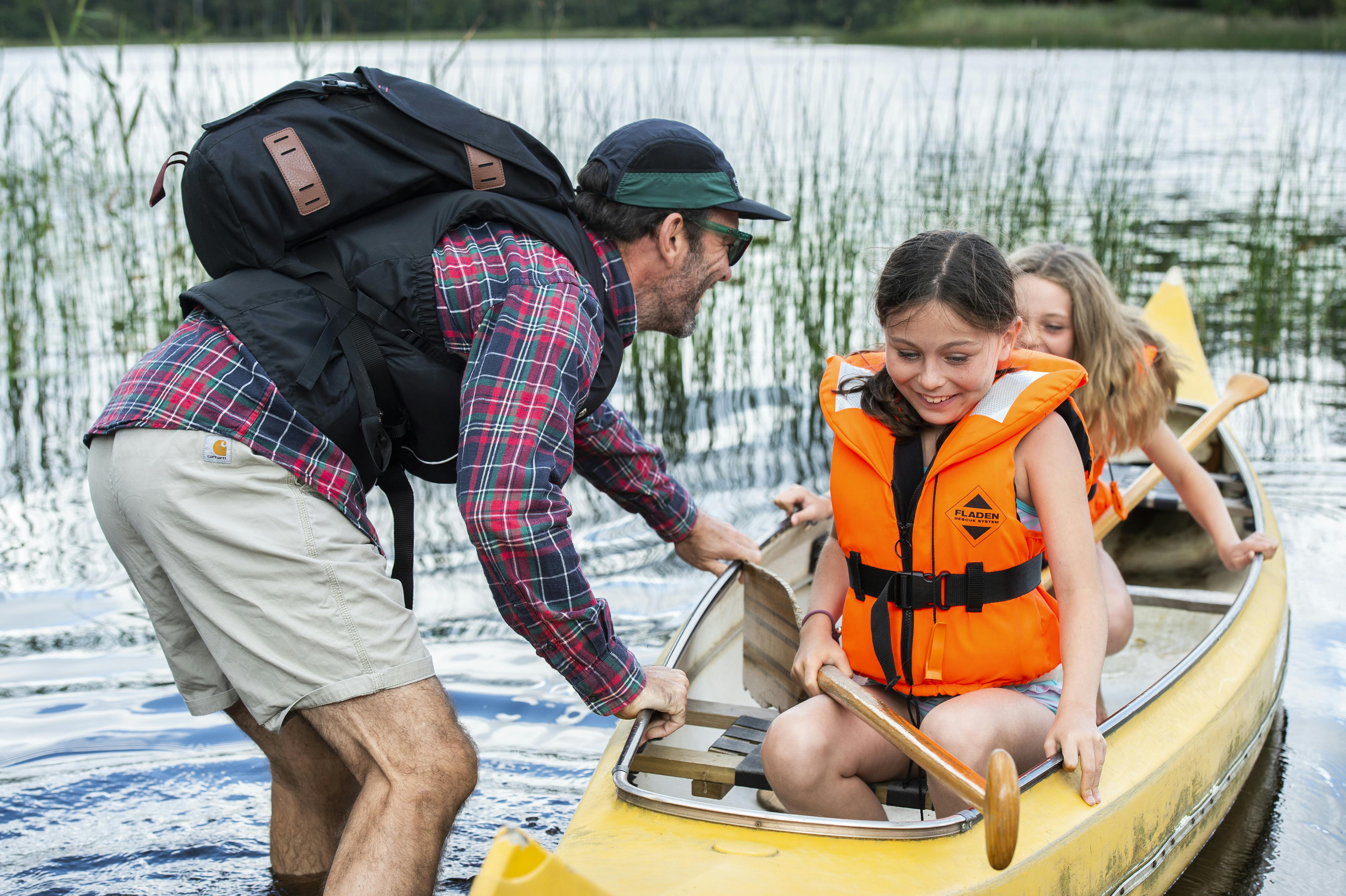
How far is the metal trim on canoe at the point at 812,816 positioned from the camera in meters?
2.00

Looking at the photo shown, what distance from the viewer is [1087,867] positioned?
7.25 feet

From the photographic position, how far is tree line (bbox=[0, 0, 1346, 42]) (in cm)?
558

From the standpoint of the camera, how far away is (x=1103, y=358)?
3123 millimetres

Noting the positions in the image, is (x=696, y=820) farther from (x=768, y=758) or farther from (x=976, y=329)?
(x=976, y=329)

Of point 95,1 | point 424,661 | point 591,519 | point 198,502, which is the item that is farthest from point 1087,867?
point 95,1

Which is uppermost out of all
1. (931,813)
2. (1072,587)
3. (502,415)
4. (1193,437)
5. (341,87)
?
(341,87)

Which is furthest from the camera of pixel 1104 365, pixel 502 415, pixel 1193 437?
pixel 1193 437

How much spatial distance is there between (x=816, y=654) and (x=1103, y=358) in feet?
4.55

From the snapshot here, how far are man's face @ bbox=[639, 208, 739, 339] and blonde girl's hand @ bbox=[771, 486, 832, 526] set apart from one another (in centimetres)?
82

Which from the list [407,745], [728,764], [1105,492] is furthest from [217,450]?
[1105,492]

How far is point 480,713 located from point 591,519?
64.0 inches

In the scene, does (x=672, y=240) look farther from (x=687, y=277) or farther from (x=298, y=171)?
(x=298, y=171)

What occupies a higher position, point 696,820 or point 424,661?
point 424,661

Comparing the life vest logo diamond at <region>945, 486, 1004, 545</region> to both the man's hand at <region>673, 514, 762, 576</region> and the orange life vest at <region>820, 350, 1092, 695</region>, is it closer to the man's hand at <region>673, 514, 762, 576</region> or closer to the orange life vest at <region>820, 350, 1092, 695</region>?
the orange life vest at <region>820, 350, 1092, 695</region>
